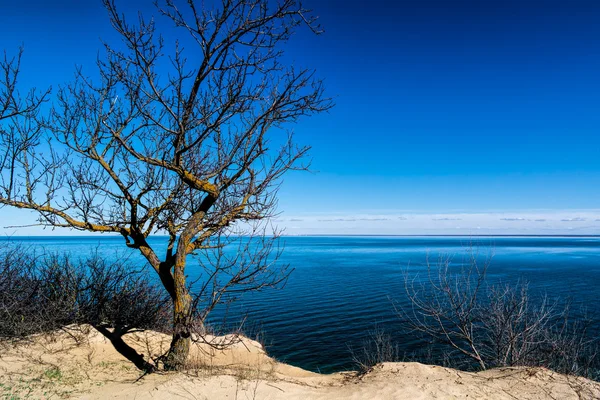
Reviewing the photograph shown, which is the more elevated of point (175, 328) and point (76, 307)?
point (175, 328)

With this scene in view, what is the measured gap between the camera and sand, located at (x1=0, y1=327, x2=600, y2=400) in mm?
7098

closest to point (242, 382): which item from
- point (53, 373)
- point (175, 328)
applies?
point (175, 328)

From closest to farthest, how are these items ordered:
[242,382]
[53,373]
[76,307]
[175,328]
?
[242,382] < [175,328] < [53,373] < [76,307]

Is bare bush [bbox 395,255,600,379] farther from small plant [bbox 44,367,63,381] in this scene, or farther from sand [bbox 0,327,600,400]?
small plant [bbox 44,367,63,381]

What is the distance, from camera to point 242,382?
759 cm

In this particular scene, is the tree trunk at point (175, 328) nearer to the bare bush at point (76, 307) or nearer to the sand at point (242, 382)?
the sand at point (242, 382)

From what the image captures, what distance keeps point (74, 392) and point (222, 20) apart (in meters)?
7.87

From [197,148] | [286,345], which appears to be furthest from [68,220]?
[286,345]

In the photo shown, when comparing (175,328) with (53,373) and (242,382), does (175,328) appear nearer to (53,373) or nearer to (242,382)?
(242,382)

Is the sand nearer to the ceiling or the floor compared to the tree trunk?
nearer to the floor

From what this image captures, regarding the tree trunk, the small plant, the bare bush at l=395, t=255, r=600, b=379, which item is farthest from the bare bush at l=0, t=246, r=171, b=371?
the bare bush at l=395, t=255, r=600, b=379

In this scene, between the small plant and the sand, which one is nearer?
the sand

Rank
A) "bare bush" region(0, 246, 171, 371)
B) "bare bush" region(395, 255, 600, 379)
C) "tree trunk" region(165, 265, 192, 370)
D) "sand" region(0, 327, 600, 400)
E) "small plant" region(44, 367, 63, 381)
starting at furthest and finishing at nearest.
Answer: "bare bush" region(395, 255, 600, 379)
"bare bush" region(0, 246, 171, 371)
"tree trunk" region(165, 265, 192, 370)
"small plant" region(44, 367, 63, 381)
"sand" region(0, 327, 600, 400)

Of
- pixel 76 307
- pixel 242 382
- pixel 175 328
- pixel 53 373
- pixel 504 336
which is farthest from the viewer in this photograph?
pixel 504 336
